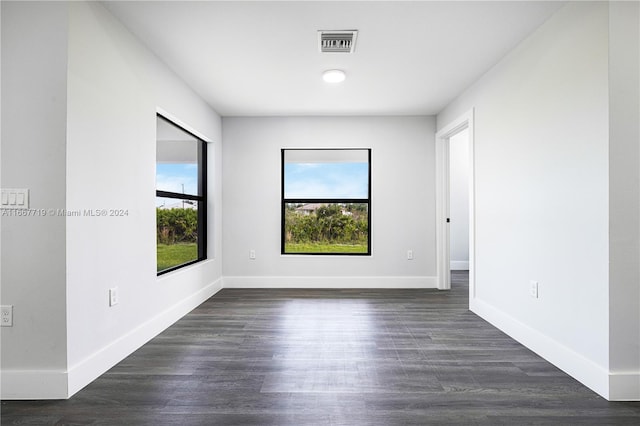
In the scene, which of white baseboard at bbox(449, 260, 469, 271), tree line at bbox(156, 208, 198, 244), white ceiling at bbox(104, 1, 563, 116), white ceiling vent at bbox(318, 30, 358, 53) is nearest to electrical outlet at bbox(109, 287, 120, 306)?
tree line at bbox(156, 208, 198, 244)

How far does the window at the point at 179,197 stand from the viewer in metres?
3.62

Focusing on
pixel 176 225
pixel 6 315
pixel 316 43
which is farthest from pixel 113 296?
pixel 316 43

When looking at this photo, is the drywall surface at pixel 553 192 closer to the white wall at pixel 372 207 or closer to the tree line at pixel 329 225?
the white wall at pixel 372 207

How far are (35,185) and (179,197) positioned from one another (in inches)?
76.4

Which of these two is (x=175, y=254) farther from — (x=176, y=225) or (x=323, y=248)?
(x=323, y=248)

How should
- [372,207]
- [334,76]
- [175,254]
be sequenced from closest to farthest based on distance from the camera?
1. [334,76]
2. [175,254]
3. [372,207]

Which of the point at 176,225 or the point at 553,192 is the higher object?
the point at 553,192

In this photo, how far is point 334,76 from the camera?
3.55 m

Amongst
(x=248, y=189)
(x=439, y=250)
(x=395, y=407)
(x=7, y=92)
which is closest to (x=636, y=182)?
(x=395, y=407)

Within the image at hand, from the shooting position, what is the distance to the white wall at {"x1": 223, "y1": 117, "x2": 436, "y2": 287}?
17.1ft

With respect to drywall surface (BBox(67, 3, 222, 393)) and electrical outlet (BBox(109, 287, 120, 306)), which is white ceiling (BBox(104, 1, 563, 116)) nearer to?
drywall surface (BBox(67, 3, 222, 393))

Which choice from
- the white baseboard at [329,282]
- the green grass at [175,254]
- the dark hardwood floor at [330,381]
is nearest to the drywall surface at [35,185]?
the dark hardwood floor at [330,381]

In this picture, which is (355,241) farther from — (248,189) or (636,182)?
(636,182)

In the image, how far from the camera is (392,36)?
2.80 metres
